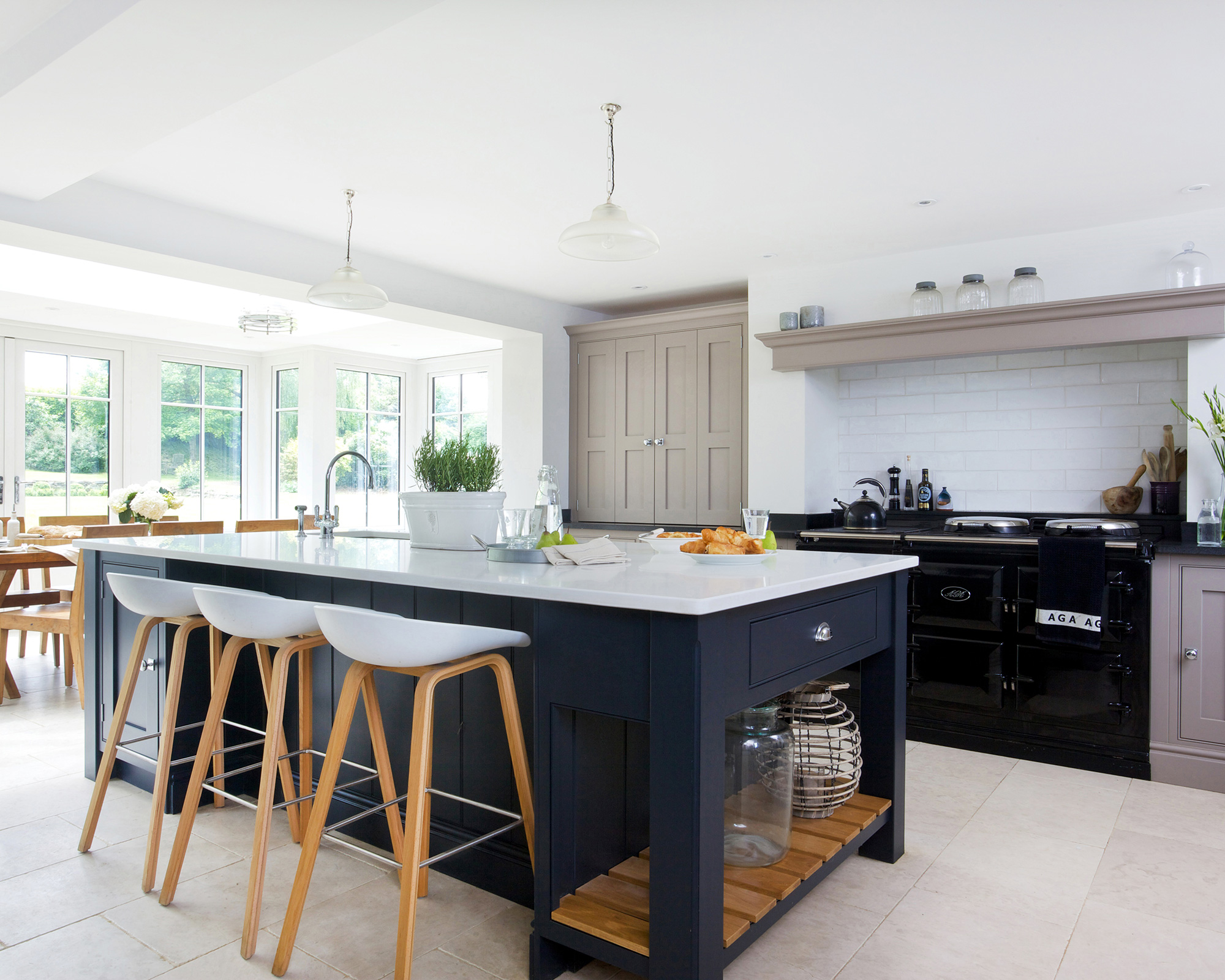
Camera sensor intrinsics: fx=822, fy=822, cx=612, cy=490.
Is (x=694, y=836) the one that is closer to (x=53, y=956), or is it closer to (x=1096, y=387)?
(x=53, y=956)

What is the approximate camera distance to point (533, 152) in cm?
328

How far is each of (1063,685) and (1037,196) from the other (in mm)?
2103

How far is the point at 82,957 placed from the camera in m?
1.85

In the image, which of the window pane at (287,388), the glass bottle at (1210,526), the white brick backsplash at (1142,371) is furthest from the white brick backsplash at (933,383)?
the window pane at (287,388)

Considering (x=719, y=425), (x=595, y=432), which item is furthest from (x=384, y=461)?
(x=719, y=425)

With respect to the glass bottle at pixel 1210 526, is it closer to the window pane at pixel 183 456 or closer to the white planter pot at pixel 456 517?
the white planter pot at pixel 456 517

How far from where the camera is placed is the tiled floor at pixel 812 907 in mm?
1840

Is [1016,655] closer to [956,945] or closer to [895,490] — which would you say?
[895,490]

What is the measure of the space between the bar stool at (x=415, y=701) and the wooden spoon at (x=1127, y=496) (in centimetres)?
341

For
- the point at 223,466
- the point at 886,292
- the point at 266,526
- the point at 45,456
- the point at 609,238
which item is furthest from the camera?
the point at 223,466

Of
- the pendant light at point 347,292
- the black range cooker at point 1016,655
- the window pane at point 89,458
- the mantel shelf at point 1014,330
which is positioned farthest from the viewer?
the window pane at point 89,458

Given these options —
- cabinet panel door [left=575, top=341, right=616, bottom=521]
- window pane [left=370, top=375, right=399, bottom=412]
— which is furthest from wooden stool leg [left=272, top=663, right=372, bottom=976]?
window pane [left=370, top=375, right=399, bottom=412]

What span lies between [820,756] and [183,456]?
7.46 m

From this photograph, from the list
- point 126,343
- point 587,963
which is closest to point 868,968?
point 587,963
